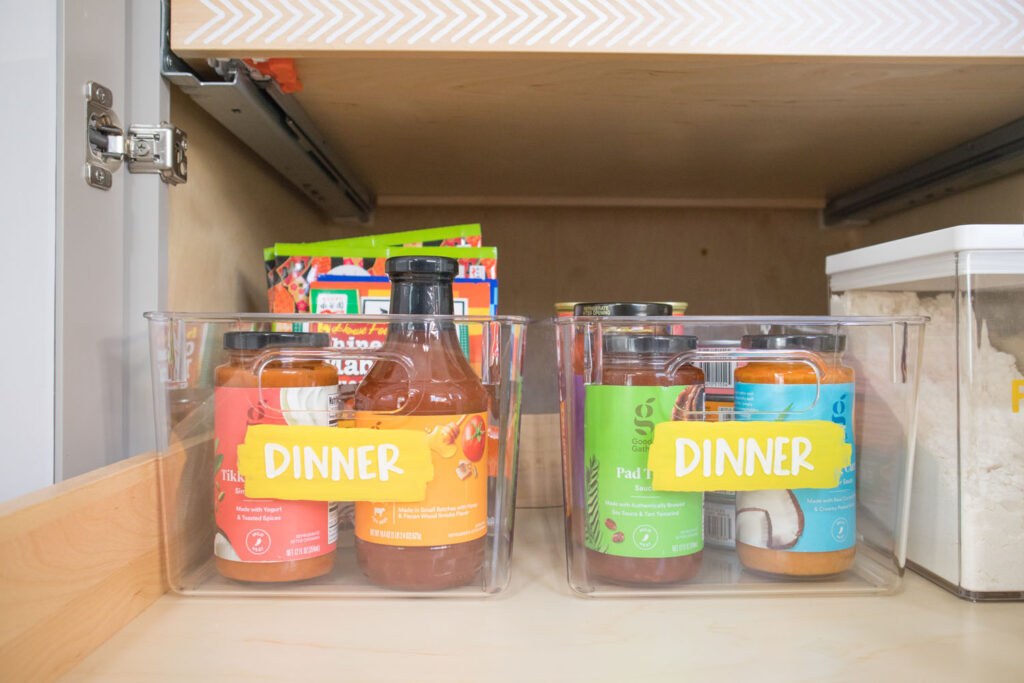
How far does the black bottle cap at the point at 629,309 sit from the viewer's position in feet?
2.06

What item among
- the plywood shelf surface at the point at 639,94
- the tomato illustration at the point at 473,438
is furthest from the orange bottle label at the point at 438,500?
the plywood shelf surface at the point at 639,94

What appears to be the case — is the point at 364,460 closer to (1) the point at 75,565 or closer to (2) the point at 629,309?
(1) the point at 75,565

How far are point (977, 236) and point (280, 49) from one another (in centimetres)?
Result: 61

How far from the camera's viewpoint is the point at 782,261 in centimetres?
128

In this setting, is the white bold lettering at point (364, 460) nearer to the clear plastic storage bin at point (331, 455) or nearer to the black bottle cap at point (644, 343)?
the clear plastic storage bin at point (331, 455)

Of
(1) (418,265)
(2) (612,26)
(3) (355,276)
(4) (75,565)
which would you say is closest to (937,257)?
(2) (612,26)

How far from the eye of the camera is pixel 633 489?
515mm

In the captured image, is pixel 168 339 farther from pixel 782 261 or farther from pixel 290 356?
pixel 782 261

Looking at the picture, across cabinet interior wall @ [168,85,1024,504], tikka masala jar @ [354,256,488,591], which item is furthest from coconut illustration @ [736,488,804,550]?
cabinet interior wall @ [168,85,1024,504]

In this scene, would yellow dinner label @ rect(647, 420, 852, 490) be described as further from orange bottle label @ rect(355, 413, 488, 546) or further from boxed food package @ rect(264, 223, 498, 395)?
boxed food package @ rect(264, 223, 498, 395)

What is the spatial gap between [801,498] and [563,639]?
0.77 ft

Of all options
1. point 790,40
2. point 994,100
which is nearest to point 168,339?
point 790,40

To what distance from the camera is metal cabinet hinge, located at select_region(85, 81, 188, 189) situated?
53cm

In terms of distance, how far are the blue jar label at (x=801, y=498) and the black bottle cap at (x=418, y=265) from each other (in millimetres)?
277
